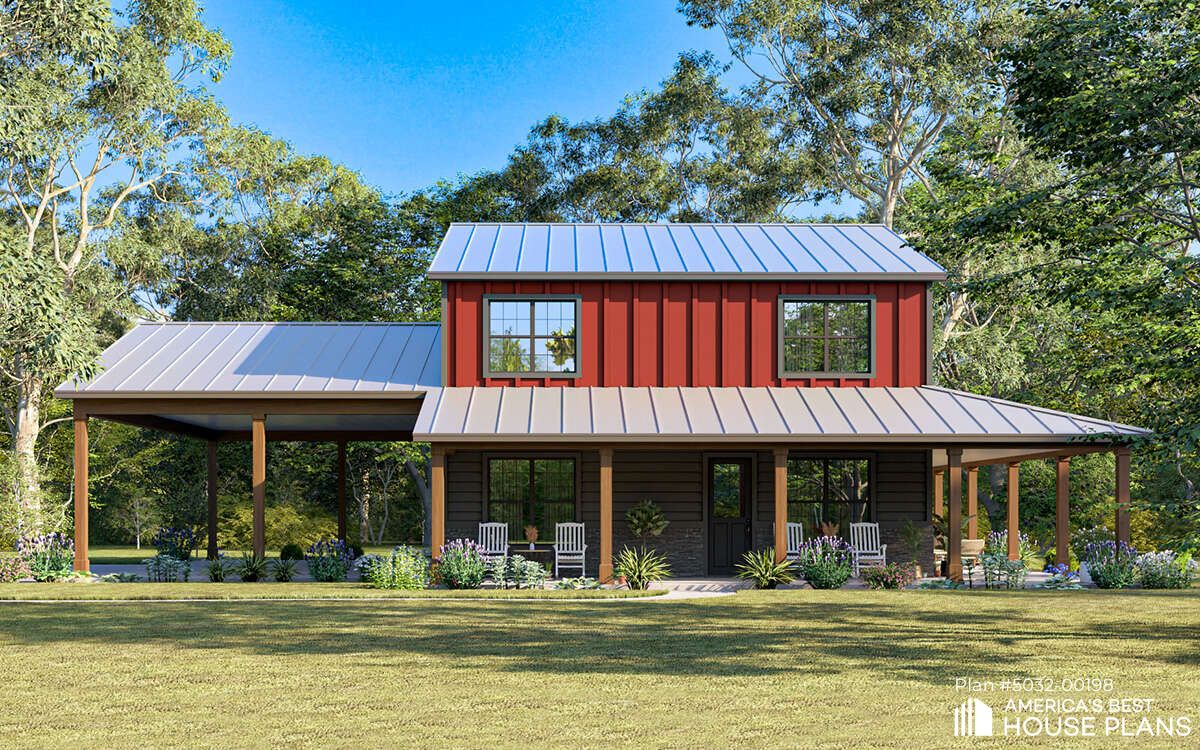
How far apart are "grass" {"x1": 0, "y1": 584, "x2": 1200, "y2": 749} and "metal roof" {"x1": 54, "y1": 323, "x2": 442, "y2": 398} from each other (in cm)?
487

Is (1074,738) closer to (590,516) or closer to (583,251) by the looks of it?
(590,516)

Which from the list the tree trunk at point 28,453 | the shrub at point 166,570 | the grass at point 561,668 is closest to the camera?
the grass at point 561,668

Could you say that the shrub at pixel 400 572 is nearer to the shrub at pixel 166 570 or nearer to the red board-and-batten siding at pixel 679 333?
the red board-and-batten siding at pixel 679 333

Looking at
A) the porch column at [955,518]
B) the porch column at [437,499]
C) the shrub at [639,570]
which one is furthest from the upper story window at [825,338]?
the porch column at [437,499]

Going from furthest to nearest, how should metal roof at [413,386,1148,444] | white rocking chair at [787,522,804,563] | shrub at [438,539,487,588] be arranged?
white rocking chair at [787,522,804,563] < metal roof at [413,386,1148,444] < shrub at [438,539,487,588]

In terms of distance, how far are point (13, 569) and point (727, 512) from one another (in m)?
12.7

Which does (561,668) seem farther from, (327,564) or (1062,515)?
(1062,515)

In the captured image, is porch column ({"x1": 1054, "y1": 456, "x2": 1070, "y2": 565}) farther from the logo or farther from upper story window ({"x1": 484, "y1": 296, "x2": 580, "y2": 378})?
the logo

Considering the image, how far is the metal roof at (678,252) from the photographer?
21188mm

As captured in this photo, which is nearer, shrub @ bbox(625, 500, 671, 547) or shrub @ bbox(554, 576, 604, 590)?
shrub @ bbox(554, 576, 604, 590)

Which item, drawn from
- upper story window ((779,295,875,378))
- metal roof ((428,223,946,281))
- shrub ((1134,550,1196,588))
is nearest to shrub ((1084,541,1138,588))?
shrub ((1134,550,1196,588))

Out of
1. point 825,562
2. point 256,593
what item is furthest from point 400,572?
point 825,562

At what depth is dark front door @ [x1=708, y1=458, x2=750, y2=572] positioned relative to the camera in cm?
2125

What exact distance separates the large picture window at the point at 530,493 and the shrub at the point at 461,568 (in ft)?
7.90
